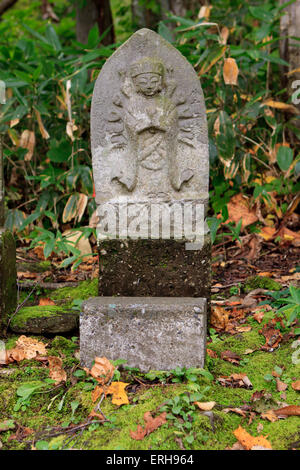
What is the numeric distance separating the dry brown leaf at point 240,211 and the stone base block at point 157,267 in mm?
1888

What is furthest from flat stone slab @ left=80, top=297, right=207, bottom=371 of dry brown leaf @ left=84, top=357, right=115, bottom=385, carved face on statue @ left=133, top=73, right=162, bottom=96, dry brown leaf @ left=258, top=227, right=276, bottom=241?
dry brown leaf @ left=258, top=227, right=276, bottom=241

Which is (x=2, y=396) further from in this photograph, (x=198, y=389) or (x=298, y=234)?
(x=298, y=234)

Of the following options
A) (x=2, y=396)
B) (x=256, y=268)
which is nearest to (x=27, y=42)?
(x=256, y=268)

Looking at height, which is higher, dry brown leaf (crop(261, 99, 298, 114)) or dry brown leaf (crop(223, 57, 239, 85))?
dry brown leaf (crop(223, 57, 239, 85))

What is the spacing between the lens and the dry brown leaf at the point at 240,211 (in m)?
4.79

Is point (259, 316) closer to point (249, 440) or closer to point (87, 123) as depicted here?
point (249, 440)

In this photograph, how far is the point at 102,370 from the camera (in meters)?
2.53

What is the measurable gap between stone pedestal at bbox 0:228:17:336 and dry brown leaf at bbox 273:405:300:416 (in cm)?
173

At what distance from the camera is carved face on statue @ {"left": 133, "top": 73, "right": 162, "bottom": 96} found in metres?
2.94

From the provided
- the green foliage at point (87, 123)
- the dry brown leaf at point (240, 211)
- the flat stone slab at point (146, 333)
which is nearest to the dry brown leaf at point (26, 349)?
the flat stone slab at point (146, 333)

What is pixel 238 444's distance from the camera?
2.03 m

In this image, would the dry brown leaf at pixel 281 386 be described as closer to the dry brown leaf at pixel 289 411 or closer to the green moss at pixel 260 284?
the dry brown leaf at pixel 289 411

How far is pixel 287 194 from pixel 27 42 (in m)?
3.38

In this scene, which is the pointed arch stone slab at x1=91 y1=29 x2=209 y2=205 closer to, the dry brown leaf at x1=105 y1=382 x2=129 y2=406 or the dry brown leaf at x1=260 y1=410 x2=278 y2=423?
the dry brown leaf at x1=105 y1=382 x2=129 y2=406
